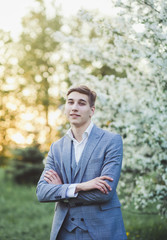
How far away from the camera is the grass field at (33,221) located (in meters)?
5.23

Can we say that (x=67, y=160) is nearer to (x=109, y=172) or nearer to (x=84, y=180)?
(x=84, y=180)

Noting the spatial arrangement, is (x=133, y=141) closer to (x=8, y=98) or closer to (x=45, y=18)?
(x=8, y=98)

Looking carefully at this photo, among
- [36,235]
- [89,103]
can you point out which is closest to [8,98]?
[36,235]

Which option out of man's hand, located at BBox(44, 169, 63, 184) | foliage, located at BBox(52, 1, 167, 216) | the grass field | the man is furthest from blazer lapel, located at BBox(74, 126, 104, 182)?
the grass field

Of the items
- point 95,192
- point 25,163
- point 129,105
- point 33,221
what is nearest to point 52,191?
point 95,192

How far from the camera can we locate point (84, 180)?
250 centimetres

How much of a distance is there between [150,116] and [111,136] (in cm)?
175

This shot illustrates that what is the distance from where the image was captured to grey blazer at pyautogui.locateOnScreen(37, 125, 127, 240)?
7.75 ft

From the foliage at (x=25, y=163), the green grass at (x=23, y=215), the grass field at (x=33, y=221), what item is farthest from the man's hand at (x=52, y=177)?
the foliage at (x=25, y=163)

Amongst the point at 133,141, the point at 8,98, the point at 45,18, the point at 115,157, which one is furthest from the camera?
the point at 45,18

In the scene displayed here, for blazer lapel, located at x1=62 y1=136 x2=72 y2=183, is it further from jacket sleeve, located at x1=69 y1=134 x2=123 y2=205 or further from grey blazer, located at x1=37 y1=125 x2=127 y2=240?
jacket sleeve, located at x1=69 y1=134 x2=123 y2=205

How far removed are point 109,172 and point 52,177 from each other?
58 cm

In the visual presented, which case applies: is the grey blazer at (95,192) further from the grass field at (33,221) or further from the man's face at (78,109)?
the grass field at (33,221)

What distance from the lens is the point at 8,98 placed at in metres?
12.9
